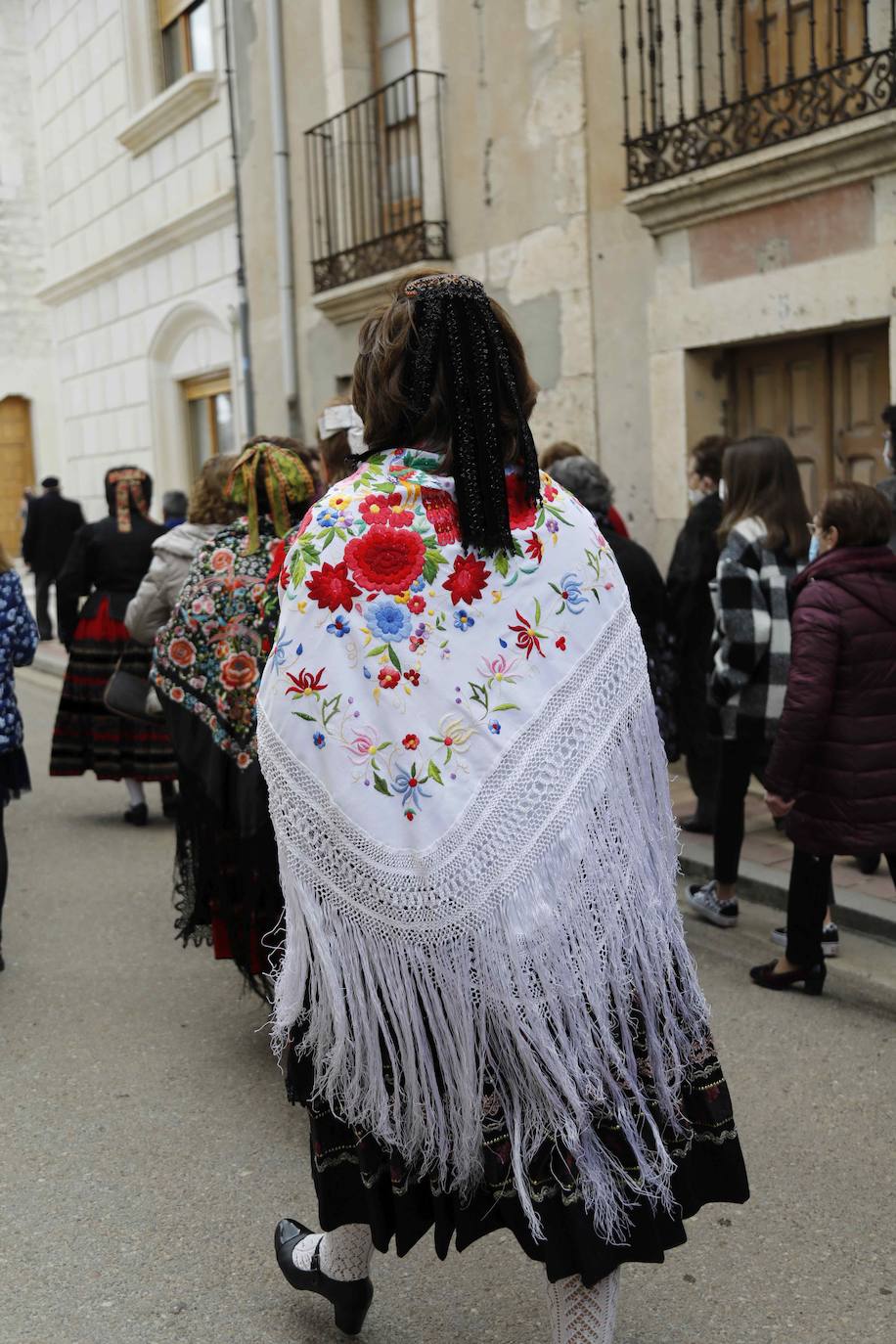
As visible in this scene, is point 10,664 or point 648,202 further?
point 648,202

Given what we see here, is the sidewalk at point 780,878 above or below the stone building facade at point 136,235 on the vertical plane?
below

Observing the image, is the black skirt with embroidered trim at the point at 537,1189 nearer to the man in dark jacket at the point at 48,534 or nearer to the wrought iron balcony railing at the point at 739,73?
the wrought iron balcony railing at the point at 739,73

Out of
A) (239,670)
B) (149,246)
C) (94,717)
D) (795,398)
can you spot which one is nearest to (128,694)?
(94,717)

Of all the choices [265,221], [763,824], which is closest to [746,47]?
[763,824]

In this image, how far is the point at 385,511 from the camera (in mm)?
2225

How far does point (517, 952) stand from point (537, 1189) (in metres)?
0.39

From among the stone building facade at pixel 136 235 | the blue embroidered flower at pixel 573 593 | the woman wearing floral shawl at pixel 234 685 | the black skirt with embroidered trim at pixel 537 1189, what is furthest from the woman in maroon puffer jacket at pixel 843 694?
the stone building facade at pixel 136 235

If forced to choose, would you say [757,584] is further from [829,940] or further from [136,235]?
[136,235]

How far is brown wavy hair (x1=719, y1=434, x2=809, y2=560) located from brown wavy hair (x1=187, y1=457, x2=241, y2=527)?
1763mm

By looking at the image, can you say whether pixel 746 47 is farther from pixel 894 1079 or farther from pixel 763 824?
pixel 894 1079

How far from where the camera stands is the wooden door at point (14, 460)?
2331 cm

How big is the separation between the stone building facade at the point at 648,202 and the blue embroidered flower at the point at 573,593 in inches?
205

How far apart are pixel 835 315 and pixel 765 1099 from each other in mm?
4629

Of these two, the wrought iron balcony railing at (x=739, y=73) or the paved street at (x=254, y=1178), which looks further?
the wrought iron balcony railing at (x=739, y=73)
